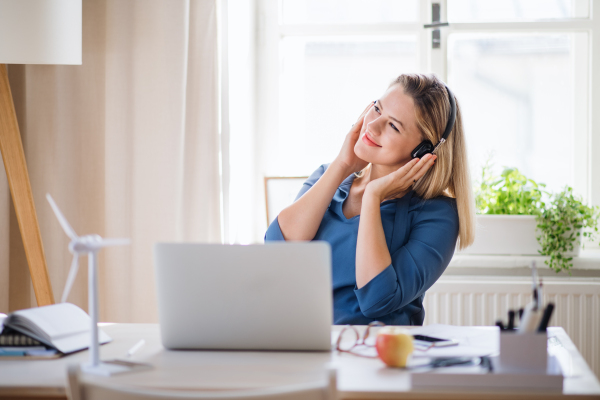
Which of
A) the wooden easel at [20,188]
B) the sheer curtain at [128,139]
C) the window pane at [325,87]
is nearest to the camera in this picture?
the wooden easel at [20,188]

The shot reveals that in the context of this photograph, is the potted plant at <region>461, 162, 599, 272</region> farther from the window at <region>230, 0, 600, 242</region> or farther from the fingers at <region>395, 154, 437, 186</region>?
the fingers at <region>395, 154, 437, 186</region>

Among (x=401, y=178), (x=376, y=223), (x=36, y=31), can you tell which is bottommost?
(x=376, y=223)

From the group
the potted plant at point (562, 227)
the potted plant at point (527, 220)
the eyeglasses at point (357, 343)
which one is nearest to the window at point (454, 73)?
the potted plant at point (527, 220)

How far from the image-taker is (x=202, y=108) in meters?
2.17

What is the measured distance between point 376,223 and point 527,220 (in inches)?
43.7

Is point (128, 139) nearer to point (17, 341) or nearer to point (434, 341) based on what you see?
point (17, 341)

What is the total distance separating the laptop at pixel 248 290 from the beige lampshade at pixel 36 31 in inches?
38.8

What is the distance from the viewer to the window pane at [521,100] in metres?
2.51

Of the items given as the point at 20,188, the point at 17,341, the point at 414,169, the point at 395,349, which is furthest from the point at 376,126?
the point at 20,188

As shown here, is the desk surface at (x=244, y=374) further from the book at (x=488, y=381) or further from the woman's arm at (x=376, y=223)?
the woman's arm at (x=376, y=223)

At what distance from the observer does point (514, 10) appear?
250cm

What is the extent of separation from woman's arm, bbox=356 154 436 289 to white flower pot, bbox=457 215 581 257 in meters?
0.85

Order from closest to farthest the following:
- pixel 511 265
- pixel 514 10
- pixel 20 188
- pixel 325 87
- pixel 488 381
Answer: pixel 488 381 → pixel 20 188 → pixel 511 265 → pixel 514 10 → pixel 325 87

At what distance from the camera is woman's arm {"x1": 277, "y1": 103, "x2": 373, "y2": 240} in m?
1.66
